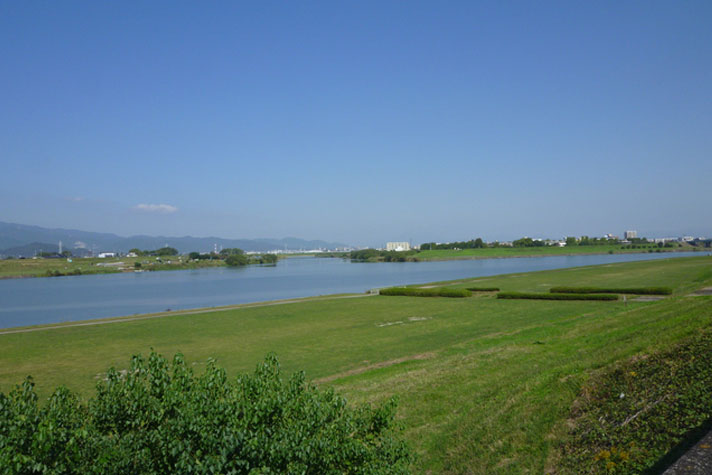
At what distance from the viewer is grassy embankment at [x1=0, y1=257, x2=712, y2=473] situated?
780 centimetres

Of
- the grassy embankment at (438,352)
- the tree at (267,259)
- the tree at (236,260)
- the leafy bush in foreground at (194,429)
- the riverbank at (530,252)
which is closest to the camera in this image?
the leafy bush in foreground at (194,429)

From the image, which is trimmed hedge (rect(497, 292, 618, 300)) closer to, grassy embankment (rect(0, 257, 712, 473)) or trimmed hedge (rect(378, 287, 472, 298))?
grassy embankment (rect(0, 257, 712, 473))

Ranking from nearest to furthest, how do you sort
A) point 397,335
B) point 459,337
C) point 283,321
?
1. point 459,337
2. point 397,335
3. point 283,321

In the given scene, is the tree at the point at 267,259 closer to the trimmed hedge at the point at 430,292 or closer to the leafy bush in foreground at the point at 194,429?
the trimmed hedge at the point at 430,292

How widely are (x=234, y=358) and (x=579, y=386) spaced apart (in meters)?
13.8

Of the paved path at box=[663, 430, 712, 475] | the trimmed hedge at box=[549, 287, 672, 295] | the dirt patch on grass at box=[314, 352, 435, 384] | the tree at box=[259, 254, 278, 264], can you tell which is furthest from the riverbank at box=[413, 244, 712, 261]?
the paved path at box=[663, 430, 712, 475]

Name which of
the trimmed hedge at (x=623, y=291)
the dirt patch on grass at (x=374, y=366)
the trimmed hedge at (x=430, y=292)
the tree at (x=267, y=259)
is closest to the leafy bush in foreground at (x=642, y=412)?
the dirt patch on grass at (x=374, y=366)

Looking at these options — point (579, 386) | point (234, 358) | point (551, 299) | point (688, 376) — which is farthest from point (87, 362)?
point (551, 299)

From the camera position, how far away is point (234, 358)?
61.5 feet

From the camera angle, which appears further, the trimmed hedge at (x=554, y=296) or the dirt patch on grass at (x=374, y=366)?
the trimmed hedge at (x=554, y=296)

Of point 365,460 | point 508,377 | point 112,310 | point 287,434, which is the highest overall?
point 287,434

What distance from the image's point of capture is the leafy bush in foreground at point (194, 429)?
3754 millimetres

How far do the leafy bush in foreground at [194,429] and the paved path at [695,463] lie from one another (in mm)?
2300

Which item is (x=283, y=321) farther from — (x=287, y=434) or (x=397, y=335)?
(x=287, y=434)
